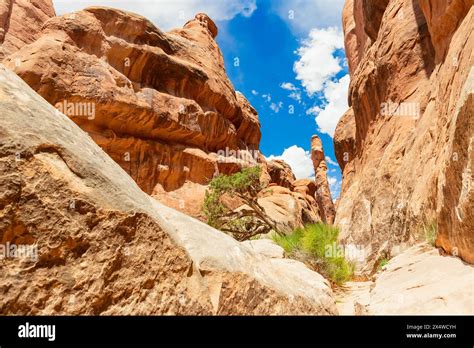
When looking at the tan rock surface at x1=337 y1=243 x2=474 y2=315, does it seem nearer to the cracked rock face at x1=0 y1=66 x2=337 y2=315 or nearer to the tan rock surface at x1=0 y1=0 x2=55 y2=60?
the cracked rock face at x1=0 y1=66 x2=337 y2=315

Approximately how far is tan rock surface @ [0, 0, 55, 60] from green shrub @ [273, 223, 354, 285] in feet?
84.9

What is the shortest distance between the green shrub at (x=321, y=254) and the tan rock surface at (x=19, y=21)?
25.9m

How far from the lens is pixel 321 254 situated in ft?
34.4

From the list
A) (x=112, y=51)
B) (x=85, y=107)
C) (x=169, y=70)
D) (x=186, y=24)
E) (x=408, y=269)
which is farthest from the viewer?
(x=186, y=24)

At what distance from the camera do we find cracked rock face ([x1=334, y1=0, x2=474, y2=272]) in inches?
182

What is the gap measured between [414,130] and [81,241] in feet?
41.2

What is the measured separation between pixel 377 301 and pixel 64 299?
4.06m

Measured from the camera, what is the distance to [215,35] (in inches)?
1428

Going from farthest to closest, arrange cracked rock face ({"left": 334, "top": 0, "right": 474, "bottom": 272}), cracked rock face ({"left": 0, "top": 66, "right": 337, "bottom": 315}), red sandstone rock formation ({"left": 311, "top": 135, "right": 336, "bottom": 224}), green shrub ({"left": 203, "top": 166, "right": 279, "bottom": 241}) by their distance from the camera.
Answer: red sandstone rock formation ({"left": 311, "top": 135, "right": 336, "bottom": 224}) < green shrub ({"left": 203, "top": 166, "right": 279, "bottom": 241}) < cracked rock face ({"left": 334, "top": 0, "right": 474, "bottom": 272}) < cracked rock face ({"left": 0, "top": 66, "right": 337, "bottom": 315})

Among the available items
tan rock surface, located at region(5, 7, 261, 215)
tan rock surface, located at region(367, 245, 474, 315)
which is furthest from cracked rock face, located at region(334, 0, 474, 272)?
tan rock surface, located at region(5, 7, 261, 215)

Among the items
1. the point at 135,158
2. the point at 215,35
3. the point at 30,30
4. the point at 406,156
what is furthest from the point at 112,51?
the point at 406,156

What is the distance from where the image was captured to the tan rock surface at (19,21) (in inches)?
1107

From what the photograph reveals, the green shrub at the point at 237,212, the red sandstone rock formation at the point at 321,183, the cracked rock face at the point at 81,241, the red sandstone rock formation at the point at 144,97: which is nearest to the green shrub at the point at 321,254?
the green shrub at the point at 237,212

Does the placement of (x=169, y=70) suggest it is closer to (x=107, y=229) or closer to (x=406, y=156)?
(x=406, y=156)
